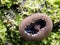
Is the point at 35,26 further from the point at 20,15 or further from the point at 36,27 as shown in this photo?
the point at 20,15

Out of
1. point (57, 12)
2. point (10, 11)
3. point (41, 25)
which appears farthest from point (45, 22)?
point (10, 11)

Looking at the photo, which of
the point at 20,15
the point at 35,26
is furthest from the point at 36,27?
the point at 20,15

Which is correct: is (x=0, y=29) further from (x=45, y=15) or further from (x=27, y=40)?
(x=45, y=15)
